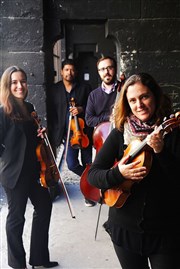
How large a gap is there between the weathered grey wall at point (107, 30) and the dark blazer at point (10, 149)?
4.30 feet

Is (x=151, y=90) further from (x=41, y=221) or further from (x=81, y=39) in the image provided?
(x=81, y=39)

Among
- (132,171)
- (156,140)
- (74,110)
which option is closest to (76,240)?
(74,110)

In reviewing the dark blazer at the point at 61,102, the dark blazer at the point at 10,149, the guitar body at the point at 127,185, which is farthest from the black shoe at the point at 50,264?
the dark blazer at the point at 61,102

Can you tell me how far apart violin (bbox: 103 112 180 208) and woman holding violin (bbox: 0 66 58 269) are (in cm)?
92

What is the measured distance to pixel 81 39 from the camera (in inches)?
429

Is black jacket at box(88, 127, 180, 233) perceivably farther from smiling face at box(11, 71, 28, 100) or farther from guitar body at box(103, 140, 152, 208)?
smiling face at box(11, 71, 28, 100)

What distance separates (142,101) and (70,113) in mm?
2069

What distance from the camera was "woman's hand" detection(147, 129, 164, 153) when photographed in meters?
1.29

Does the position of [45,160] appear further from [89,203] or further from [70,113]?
[89,203]

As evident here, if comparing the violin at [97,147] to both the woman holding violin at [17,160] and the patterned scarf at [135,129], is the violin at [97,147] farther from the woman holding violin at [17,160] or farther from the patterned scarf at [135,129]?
the patterned scarf at [135,129]

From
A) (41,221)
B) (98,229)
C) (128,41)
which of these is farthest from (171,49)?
(41,221)

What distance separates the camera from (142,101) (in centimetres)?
150

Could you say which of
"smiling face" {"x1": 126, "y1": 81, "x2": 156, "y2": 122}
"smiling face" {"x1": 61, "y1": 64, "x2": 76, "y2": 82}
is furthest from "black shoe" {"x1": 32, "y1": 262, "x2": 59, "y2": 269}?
"smiling face" {"x1": 61, "y1": 64, "x2": 76, "y2": 82}

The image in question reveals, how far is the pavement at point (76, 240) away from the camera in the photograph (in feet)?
8.60
